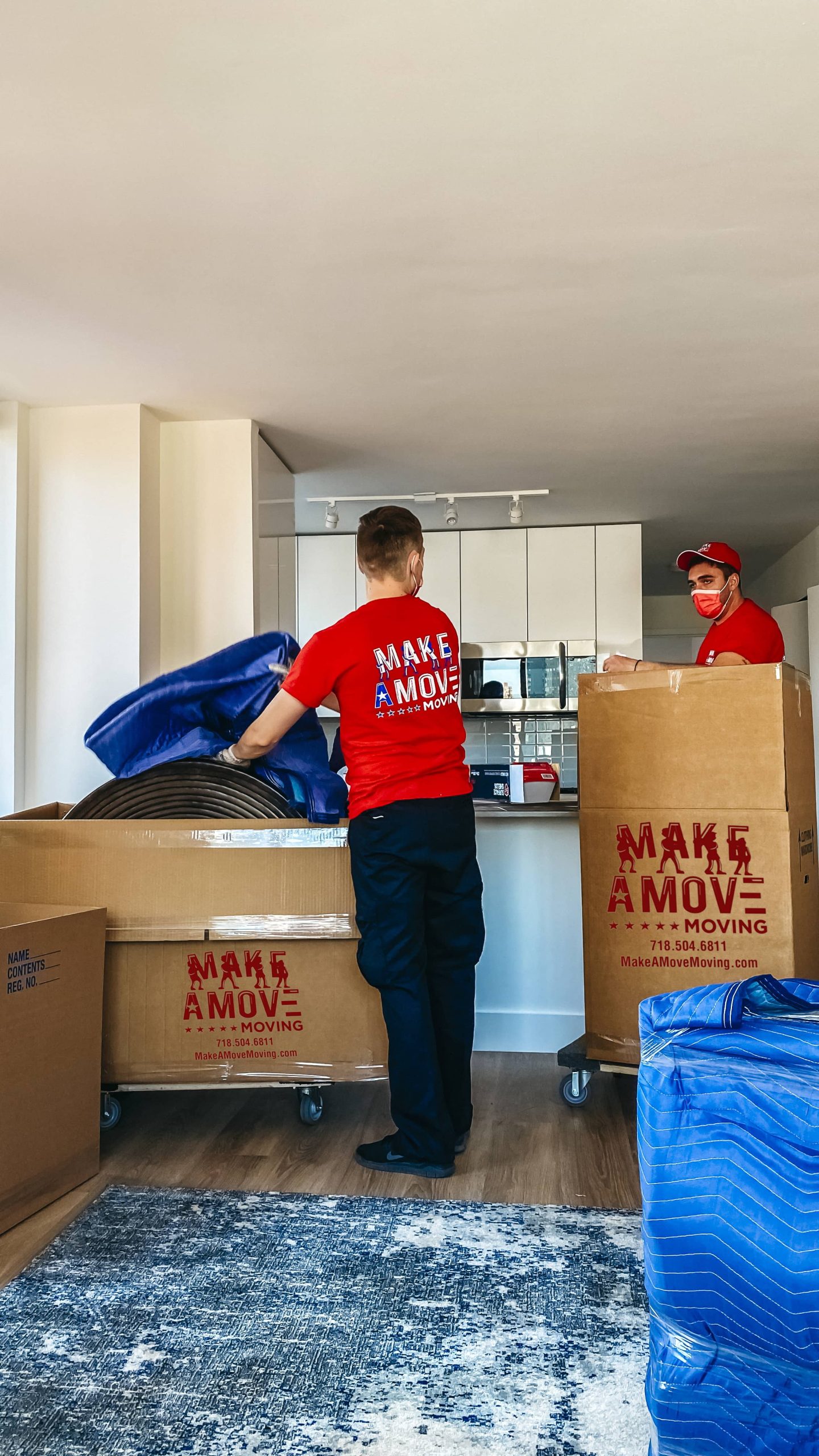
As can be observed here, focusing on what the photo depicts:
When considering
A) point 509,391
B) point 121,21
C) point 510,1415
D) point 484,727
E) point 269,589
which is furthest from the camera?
point 484,727

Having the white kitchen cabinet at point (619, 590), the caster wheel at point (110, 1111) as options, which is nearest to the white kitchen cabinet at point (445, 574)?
the white kitchen cabinet at point (619, 590)

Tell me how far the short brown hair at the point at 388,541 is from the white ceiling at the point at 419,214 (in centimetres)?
61

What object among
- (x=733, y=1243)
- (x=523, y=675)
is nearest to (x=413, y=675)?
(x=733, y=1243)

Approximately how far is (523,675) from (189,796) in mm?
3176

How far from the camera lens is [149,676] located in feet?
12.2

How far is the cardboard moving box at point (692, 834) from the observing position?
250 centimetres

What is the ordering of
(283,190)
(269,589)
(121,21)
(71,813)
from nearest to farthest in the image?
(121,21) → (283,190) → (71,813) → (269,589)

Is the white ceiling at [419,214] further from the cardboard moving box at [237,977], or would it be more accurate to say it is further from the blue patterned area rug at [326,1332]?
the blue patterned area rug at [326,1332]

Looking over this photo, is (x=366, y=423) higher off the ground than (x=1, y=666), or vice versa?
(x=366, y=423)

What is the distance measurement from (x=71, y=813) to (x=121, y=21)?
5.94ft

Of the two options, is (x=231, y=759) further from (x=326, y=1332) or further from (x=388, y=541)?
(x=326, y=1332)

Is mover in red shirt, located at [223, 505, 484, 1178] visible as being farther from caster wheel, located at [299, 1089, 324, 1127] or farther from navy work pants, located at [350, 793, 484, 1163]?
caster wheel, located at [299, 1089, 324, 1127]

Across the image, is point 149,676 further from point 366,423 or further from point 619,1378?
point 619,1378

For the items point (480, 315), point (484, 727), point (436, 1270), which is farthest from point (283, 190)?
point (484, 727)
